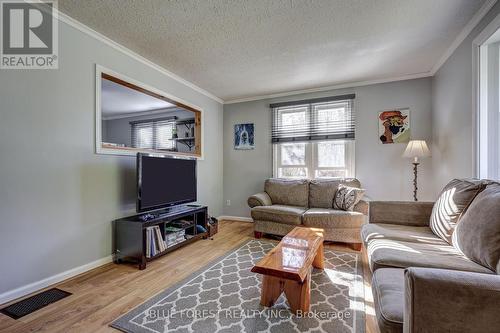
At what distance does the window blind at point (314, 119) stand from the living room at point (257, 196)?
6cm

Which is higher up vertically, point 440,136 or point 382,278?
point 440,136

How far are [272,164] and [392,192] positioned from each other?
6.51ft

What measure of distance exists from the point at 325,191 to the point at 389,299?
2580 millimetres

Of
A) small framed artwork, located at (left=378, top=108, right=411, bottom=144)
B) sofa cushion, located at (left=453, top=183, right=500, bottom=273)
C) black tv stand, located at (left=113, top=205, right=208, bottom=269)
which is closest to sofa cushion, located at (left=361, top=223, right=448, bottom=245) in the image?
sofa cushion, located at (left=453, top=183, right=500, bottom=273)

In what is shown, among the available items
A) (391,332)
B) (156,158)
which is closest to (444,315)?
(391,332)

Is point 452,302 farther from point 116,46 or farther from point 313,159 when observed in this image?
point 116,46

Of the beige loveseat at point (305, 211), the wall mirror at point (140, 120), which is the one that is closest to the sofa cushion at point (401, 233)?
the beige loveseat at point (305, 211)

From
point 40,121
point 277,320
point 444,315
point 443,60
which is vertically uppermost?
point 443,60

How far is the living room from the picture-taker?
1587mm

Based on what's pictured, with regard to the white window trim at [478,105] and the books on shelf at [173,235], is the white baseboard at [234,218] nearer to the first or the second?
the books on shelf at [173,235]

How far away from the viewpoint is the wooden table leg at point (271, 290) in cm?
173

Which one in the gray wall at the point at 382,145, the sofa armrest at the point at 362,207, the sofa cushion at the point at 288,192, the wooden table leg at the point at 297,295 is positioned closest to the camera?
the wooden table leg at the point at 297,295

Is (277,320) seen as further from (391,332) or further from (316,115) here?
(316,115)

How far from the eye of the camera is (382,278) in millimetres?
1312
